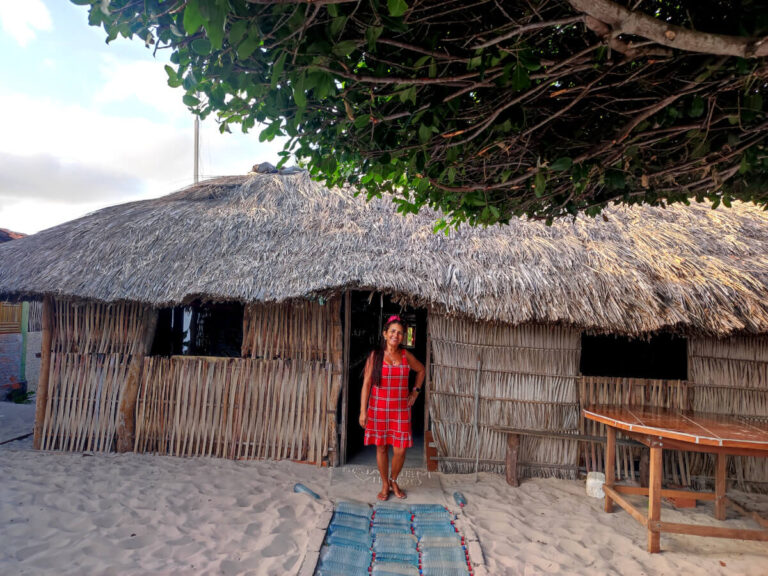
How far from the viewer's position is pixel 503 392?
4887 mm

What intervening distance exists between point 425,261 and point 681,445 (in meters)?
2.74

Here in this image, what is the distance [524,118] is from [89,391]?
17.9ft

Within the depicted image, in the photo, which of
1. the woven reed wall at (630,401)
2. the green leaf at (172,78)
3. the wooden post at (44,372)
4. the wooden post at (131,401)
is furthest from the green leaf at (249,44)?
the wooden post at (44,372)

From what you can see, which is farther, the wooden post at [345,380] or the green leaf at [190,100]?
the wooden post at [345,380]

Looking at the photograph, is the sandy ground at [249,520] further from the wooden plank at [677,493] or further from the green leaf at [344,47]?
the green leaf at [344,47]

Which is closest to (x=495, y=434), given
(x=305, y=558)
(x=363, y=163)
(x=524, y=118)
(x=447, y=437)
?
(x=447, y=437)

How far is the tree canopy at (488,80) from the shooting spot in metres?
1.44

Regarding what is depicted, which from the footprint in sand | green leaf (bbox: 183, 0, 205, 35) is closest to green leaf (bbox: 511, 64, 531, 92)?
green leaf (bbox: 183, 0, 205, 35)

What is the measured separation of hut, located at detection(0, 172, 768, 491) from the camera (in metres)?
4.57

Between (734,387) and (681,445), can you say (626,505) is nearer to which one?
(681,445)

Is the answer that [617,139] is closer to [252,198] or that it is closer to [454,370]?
[454,370]

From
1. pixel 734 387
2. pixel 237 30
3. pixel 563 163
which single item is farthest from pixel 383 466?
pixel 734 387

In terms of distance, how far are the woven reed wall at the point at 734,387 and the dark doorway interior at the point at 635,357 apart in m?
1.48

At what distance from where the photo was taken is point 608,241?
538cm
